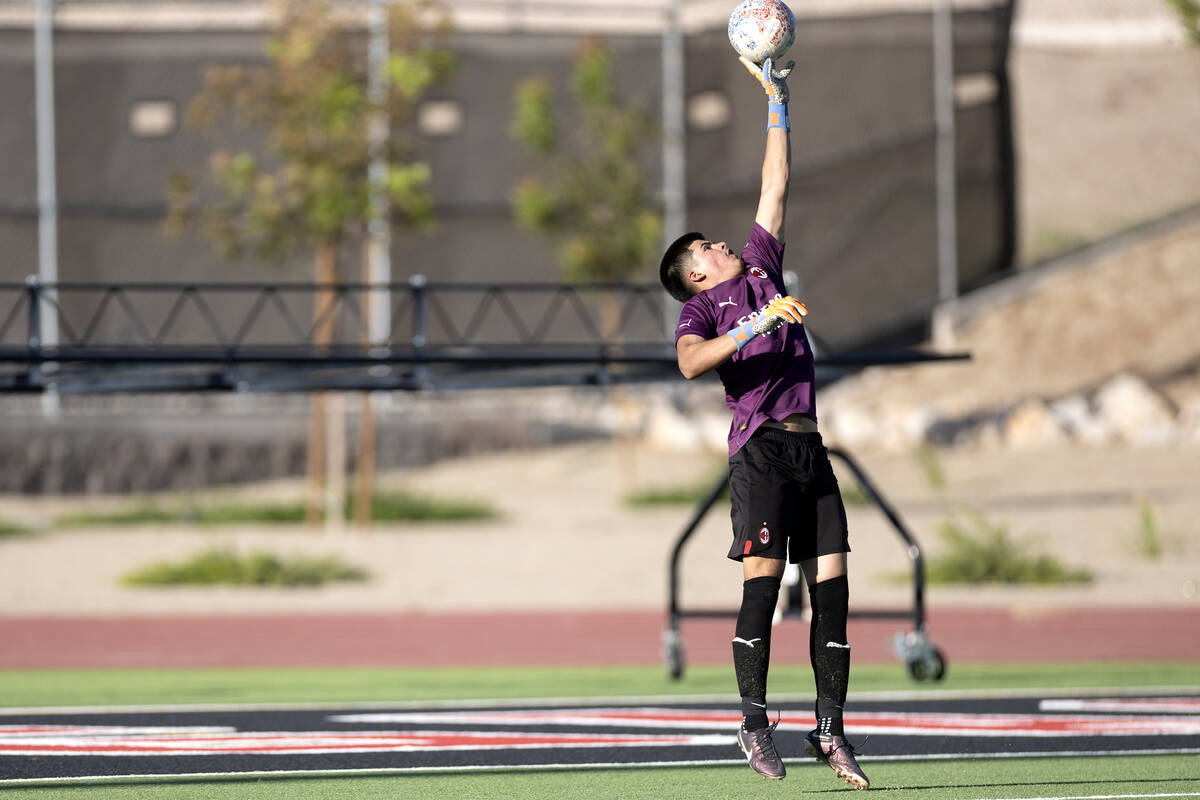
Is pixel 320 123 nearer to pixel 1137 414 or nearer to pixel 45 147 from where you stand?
pixel 45 147

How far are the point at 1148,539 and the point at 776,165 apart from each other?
1254 cm

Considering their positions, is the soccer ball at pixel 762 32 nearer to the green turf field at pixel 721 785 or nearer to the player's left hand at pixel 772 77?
the player's left hand at pixel 772 77

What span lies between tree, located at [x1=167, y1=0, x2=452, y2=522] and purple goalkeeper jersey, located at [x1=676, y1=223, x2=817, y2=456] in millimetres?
13019

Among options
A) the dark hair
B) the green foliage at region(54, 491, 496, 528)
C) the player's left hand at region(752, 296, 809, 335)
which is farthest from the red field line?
the player's left hand at region(752, 296, 809, 335)

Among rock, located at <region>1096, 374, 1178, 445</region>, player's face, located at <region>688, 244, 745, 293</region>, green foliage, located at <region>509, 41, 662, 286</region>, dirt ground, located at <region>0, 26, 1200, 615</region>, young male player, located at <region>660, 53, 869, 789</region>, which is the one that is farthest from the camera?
rock, located at <region>1096, 374, 1178, 445</region>

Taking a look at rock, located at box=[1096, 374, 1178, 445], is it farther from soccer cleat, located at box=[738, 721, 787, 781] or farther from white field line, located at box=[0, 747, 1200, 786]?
soccer cleat, located at box=[738, 721, 787, 781]

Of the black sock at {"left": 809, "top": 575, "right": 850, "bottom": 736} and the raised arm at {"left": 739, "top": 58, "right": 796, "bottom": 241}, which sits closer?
the black sock at {"left": 809, "top": 575, "right": 850, "bottom": 736}

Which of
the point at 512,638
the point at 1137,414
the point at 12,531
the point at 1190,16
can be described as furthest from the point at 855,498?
the point at 12,531

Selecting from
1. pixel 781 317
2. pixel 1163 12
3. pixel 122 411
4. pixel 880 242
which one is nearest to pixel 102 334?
pixel 122 411

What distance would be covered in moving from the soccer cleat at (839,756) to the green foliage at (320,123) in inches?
539

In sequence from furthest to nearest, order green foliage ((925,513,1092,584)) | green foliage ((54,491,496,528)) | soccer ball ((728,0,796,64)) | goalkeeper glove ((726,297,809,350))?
green foliage ((54,491,496,528)), green foliage ((925,513,1092,584)), soccer ball ((728,0,796,64)), goalkeeper glove ((726,297,809,350))

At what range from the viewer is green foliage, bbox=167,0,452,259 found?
18.4 metres

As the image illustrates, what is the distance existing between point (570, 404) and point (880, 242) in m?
5.42

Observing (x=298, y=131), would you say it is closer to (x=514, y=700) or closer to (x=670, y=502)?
(x=670, y=502)
